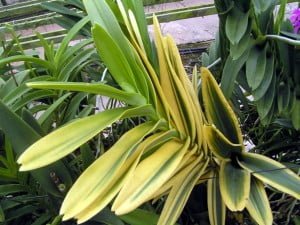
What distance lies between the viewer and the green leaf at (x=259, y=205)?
1.97 feet

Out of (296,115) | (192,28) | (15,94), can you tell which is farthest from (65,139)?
(192,28)

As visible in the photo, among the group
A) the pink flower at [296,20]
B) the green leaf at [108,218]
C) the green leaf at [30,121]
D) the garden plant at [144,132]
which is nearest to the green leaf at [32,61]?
the garden plant at [144,132]

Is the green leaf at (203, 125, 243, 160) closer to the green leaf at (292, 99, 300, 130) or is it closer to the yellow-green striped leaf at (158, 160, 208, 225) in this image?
the yellow-green striped leaf at (158, 160, 208, 225)

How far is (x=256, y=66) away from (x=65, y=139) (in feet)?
1.15

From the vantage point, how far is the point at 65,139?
52cm

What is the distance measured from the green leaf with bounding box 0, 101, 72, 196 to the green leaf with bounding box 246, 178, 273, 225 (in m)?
0.24

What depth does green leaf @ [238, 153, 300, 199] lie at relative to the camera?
1.96ft

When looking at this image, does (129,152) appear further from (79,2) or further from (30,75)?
(79,2)

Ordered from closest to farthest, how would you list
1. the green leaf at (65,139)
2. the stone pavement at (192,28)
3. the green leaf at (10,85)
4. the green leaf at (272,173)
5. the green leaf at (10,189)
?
the green leaf at (65,139), the green leaf at (272,173), the green leaf at (10,189), the green leaf at (10,85), the stone pavement at (192,28)

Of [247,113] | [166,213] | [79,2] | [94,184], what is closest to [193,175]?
[166,213]

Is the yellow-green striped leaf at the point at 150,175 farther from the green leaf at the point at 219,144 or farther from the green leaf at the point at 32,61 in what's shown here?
the green leaf at the point at 32,61

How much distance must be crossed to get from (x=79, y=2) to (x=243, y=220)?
0.53m

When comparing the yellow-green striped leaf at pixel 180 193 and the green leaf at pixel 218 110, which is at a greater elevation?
the green leaf at pixel 218 110

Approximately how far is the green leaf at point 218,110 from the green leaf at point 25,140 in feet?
0.69
